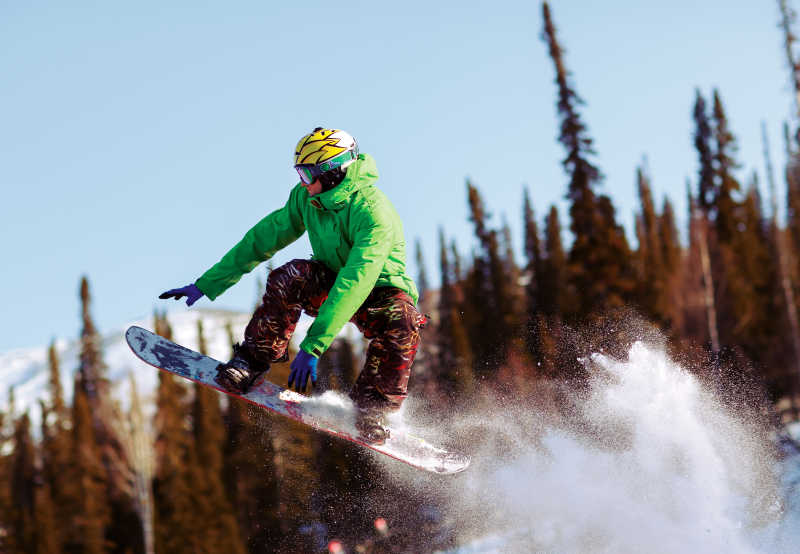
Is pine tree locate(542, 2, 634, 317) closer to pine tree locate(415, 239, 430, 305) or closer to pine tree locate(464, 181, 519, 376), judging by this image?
pine tree locate(464, 181, 519, 376)

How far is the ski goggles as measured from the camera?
561 cm

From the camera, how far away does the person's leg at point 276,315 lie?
589cm

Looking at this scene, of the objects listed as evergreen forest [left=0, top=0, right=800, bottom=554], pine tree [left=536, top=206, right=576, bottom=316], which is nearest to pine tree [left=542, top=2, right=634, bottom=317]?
evergreen forest [left=0, top=0, right=800, bottom=554]

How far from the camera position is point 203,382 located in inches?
243

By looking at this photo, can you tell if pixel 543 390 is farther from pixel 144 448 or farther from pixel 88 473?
pixel 88 473

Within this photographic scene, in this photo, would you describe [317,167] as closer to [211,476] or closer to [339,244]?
[339,244]

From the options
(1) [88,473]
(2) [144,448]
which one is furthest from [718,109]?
(1) [88,473]

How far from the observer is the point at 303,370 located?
5.07m

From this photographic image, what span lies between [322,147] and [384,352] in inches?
63.6

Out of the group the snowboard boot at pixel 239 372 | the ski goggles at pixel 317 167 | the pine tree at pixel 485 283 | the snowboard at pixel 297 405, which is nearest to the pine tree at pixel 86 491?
the pine tree at pixel 485 283

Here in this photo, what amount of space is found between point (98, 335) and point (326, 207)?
6653 centimetres

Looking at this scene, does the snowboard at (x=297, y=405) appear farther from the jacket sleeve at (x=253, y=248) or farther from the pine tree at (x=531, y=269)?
the pine tree at (x=531, y=269)

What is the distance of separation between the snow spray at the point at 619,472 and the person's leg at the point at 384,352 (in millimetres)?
1363

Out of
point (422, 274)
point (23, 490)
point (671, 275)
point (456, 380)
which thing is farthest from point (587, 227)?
point (422, 274)
